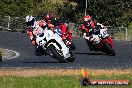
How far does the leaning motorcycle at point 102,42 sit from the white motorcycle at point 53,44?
154 inches

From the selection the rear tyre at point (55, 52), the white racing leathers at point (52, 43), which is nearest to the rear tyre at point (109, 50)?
the white racing leathers at point (52, 43)

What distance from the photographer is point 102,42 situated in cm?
2436

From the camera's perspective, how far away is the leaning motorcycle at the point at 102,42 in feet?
78.7

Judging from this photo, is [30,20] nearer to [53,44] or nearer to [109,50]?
[53,44]

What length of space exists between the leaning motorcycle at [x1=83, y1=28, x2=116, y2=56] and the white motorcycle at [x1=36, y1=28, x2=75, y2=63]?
3907mm

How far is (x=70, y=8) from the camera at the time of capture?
59.9m

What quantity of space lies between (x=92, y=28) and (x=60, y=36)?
476 centimetres

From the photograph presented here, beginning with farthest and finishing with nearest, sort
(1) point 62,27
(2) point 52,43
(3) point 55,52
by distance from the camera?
(1) point 62,27 < (2) point 52,43 < (3) point 55,52

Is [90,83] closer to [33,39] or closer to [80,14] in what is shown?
[33,39]

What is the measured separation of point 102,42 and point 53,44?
4.74 m

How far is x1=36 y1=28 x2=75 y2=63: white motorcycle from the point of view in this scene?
20.1 m

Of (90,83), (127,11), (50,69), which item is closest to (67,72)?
(50,69)

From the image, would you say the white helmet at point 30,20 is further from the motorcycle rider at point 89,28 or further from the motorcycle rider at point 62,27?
the motorcycle rider at point 89,28

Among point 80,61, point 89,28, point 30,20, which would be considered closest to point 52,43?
point 30,20
